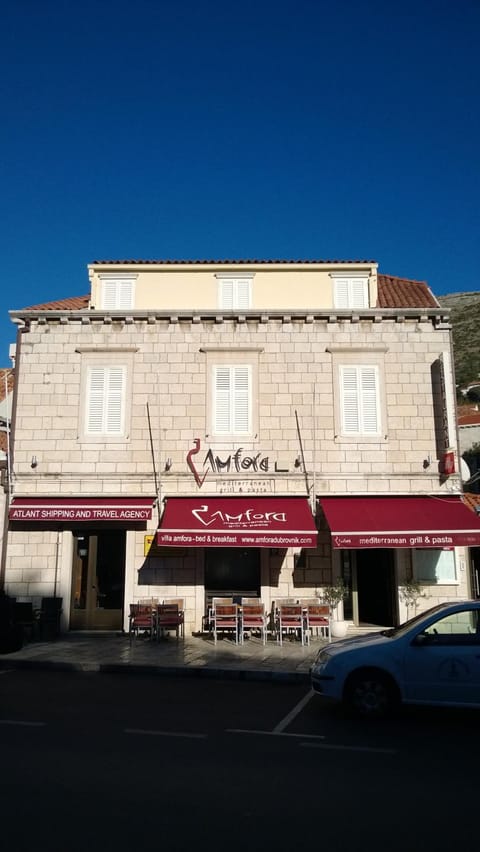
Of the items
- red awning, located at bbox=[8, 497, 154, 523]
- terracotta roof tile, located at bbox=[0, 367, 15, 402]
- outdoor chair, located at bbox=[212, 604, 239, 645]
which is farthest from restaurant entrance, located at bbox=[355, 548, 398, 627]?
terracotta roof tile, located at bbox=[0, 367, 15, 402]

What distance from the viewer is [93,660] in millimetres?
12336

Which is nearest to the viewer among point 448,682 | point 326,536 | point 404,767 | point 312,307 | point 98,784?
point 98,784

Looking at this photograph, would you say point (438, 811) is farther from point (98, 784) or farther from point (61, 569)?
point (61, 569)

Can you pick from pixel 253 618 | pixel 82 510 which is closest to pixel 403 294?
pixel 253 618

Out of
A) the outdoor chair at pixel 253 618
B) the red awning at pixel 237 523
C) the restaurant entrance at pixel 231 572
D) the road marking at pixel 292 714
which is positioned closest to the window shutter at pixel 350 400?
the red awning at pixel 237 523

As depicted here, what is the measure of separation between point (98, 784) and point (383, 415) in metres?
12.1

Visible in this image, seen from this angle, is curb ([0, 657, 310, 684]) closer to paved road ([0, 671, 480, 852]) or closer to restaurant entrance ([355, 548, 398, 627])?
paved road ([0, 671, 480, 852])

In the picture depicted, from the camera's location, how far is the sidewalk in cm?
1157

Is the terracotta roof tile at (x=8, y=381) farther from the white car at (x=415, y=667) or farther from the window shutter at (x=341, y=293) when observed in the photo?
the white car at (x=415, y=667)

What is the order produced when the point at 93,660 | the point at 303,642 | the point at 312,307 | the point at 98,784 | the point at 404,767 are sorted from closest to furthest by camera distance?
the point at 98,784, the point at 404,767, the point at 93,660, the point at 303,642, the point at 312,307

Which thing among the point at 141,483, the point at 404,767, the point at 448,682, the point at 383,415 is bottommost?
the point at 404,767

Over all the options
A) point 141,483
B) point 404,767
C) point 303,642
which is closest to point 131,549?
point 141,483

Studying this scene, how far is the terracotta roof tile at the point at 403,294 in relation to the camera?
1744 centimetres

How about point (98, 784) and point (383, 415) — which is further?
point (383, 415)
